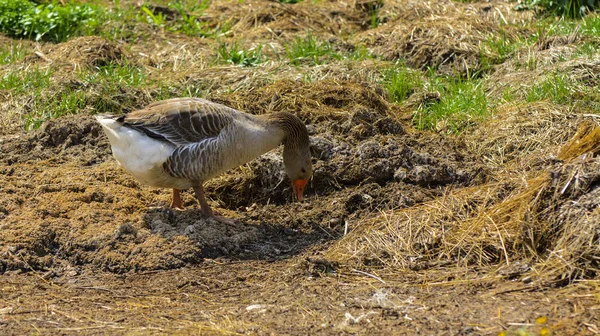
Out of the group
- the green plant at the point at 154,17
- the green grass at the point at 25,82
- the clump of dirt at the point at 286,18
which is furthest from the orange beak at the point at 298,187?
the green plant at the point at 154,17

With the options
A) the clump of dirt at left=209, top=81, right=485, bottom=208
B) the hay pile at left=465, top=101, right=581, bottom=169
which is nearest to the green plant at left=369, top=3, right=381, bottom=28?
the hay pile at left=465, top=101, right=581, bottom=169

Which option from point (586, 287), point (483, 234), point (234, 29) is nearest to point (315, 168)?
point (483, 234)

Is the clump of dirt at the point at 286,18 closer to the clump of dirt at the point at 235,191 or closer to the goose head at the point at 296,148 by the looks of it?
the clump of dirt at the point at 235,191

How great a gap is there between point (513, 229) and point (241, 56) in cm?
550

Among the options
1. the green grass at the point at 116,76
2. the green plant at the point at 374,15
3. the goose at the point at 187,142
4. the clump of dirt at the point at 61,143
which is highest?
the goose at the point at 187,142

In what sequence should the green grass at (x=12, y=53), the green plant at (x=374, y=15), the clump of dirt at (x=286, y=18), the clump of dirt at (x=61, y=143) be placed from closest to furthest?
the clump of dirt at (x=61, y=143) → the green grass at (x=12, y=53) → the clump of dirt at (x=286, y=18) → the green plant at (x=374, y=15)

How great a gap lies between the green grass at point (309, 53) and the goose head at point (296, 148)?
3.14m

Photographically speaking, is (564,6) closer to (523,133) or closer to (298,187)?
(523,133)

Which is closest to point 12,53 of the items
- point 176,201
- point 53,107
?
point 53,107

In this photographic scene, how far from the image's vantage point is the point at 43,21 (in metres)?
11.5

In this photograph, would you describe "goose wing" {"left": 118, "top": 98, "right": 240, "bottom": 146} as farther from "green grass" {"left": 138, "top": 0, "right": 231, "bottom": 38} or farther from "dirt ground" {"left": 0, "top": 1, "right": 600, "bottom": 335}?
"green grass" {"left": 138, "top": 0, "right": 231, "bottom": 38}

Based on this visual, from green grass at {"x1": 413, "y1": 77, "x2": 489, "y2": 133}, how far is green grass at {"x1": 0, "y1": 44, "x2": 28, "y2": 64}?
5.07 metres

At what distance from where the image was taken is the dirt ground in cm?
514

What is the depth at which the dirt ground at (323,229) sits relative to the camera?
5.14 meters
